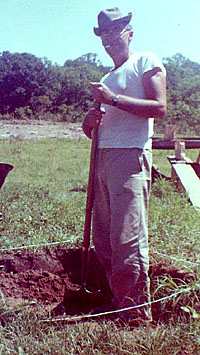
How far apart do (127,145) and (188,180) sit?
4.00 meters

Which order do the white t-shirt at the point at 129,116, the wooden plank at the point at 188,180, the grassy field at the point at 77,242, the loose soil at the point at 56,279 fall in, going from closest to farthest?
the grassy field at the point at 77,242 < the white t-shirt at the point at 129,116 < the loose soil at the point at 56,279 < the wooden plank at the point at 188,180

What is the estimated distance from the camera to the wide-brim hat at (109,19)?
117 inches

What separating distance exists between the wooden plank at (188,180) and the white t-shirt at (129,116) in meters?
2.73

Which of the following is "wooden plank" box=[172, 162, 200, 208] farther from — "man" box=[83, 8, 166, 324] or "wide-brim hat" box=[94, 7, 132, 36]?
"wide-brim hat" box=[94, 7, 132, 36]

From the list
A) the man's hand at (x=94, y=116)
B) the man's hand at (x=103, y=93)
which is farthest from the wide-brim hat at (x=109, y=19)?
the man's hand at (x=94, y=116)

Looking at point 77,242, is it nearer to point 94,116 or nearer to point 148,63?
point 94,116

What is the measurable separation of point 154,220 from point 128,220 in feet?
6.79

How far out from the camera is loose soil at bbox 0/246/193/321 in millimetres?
3641

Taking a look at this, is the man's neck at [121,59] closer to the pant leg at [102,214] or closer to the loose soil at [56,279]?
the pant leg at [102,214]

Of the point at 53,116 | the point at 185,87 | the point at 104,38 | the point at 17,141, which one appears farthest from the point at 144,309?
the point at 185,87

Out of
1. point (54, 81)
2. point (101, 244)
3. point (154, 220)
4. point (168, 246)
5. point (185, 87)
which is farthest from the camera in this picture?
point (185, 87)

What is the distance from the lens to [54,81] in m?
13.2

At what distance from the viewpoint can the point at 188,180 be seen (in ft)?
22.4

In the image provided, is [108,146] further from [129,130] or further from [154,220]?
[154,220]
